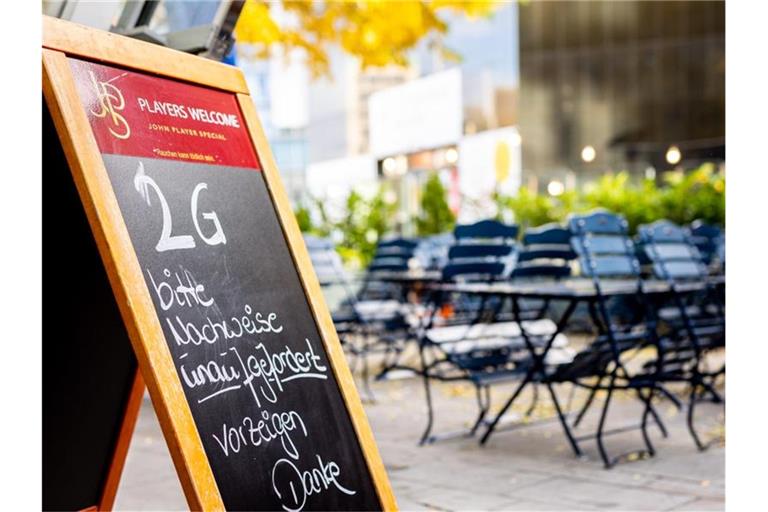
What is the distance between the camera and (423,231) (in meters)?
14.5

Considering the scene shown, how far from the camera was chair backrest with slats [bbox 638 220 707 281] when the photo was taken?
217 inches

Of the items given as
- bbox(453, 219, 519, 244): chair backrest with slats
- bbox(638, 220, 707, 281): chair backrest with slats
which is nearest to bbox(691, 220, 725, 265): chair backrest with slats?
bbox(638, 220, 707, 281): chair backrest with slats

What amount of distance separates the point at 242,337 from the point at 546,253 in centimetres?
413

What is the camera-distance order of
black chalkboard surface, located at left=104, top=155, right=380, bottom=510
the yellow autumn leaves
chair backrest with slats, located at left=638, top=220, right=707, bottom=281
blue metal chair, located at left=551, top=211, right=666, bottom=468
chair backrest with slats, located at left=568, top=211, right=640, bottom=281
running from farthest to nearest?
the yellow autumn leaves < chair backrest with slats, located at left=638, top=220, right=707, bottom=281 < chair backrest with slats, located at left=568, top=211, right=640, bottom=281 < blue metal chair, located at left=551, top=211, right=666, bottom=468 < black chalkboard surface, located at left=104, top=155, right=380, bottom=510

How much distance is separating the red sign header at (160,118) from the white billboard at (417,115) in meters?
22.0

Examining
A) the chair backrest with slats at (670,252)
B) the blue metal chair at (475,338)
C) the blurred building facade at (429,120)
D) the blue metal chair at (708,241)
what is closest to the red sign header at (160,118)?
the blue metal chair at (475,338)

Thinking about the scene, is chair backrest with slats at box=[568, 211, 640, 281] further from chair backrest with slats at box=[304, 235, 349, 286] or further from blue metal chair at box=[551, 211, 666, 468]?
chair backrest with slats at box=[304, 235, 349, 286]

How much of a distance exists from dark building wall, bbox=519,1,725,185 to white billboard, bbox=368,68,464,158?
275 centimetres

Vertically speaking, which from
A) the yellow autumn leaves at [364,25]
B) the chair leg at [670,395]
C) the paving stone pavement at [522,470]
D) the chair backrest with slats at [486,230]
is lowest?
the paving stone pavement at [522,470]

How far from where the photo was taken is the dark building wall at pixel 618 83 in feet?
69.6

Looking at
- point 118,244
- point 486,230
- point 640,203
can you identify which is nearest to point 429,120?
point 640,203

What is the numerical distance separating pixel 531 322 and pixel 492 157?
17944 millimetres

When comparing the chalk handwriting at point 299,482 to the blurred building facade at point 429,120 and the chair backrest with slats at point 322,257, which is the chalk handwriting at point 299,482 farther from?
the blurred building facade at point 429,120

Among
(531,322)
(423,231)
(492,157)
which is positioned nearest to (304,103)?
(492,157)
